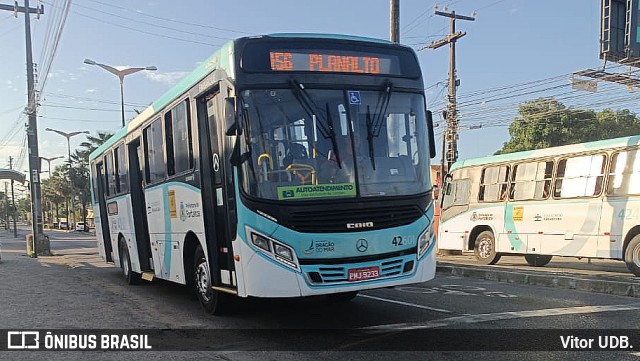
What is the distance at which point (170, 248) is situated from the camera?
9180 mm

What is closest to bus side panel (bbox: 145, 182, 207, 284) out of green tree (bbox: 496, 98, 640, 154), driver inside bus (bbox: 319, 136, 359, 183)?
driver inside bus (bbox: 319, 136, 359, 183)

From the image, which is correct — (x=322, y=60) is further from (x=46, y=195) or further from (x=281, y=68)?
(x=46, y=195)

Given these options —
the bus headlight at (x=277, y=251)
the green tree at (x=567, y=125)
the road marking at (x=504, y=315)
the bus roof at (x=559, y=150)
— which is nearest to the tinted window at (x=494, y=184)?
the bus roof at (x=559, y=150)

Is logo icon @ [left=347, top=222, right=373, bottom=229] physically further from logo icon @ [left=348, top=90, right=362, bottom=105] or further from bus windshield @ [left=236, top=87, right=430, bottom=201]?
logo icon @ [left=348, top=90, right=362, bottom=105]

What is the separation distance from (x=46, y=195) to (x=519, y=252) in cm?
8673

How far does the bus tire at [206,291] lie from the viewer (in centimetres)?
776

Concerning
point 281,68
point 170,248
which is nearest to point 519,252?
point 170,248

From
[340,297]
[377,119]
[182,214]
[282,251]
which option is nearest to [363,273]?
[282,251]

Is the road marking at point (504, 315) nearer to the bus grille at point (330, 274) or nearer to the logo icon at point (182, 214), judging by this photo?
the bus grille at point (330, 274)

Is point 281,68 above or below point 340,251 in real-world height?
above

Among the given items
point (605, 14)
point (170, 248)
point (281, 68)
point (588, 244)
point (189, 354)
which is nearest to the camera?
point (189, 354)

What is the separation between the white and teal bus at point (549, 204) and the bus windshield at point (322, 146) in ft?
26.4

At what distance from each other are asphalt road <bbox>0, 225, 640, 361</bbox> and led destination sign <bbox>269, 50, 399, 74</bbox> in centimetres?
323

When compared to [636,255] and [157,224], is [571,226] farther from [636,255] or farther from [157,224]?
[157,224]
